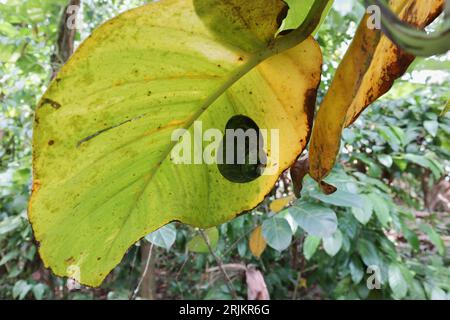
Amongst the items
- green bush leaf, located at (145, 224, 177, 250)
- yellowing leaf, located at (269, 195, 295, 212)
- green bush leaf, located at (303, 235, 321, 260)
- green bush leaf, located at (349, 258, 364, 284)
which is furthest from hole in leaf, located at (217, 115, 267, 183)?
green bush leaf, located at (349, 258, 364, 284)

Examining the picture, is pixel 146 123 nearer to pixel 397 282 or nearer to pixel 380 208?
pixel 380 208

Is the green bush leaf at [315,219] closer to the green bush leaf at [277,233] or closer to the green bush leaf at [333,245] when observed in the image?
the green bush leaf at [277,233]

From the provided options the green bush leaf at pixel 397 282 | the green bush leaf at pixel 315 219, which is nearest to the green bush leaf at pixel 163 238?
the green bush leaf at pixel 315 219

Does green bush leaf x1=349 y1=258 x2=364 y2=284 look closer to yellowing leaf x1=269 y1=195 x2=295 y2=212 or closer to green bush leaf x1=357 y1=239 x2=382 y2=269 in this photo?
green bush leaf x1=357 y1=239 x2=382 y2=269

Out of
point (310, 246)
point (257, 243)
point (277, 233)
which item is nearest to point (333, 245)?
point (310, 246)

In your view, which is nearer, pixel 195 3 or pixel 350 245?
pixel 195 3
